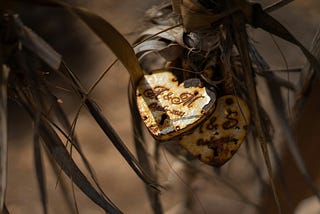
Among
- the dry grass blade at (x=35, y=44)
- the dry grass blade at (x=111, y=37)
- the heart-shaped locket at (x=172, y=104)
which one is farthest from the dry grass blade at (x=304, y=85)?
the dry grass blade at (x=35, y=44)

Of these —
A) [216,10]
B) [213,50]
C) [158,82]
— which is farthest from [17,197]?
[216,10]

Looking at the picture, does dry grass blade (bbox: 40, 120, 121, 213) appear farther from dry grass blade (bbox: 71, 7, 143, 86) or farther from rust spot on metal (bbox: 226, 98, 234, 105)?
rust spot on metal (bbox: 226, 98, 234, 105)

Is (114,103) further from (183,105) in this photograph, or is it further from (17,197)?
(183,105)

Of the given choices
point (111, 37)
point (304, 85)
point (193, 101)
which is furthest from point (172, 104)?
point (304, 85)

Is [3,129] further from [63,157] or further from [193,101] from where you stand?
[193,101]

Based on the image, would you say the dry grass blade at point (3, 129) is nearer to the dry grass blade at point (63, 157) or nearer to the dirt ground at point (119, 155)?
the dry grass blade at point (63, 157)

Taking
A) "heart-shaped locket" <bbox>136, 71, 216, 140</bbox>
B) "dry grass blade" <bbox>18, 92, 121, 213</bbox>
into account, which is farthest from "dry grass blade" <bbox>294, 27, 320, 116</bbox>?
"dry grass blade" <bbox>18, 92, 121, 213</bbox>
